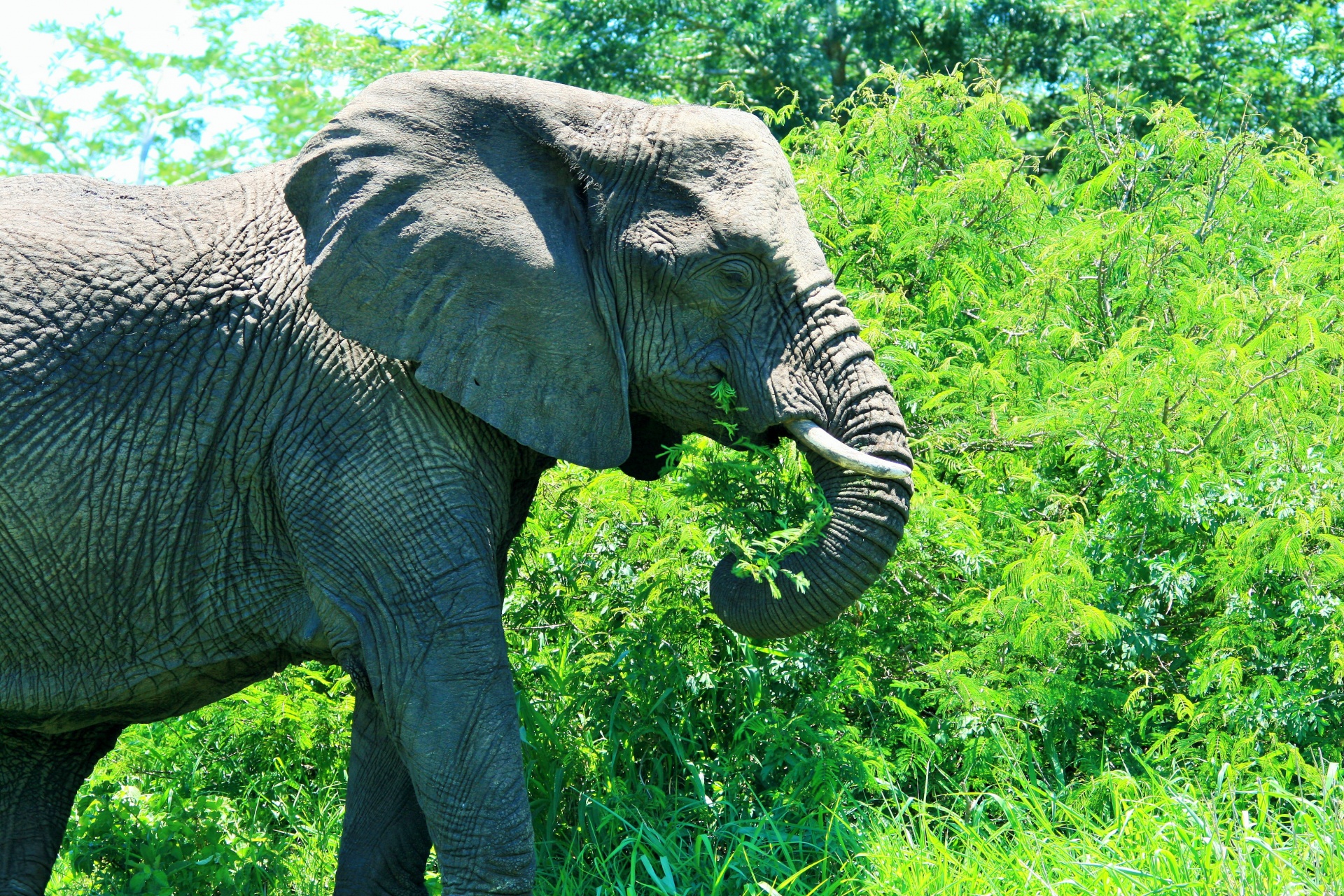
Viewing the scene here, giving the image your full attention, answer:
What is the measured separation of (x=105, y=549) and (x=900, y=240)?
364cm

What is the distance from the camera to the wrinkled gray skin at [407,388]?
4023 mm

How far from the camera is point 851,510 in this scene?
4.02 metres

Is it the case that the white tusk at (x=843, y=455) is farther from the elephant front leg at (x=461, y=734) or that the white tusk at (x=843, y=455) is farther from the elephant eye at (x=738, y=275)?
the elephant front leg at (x=461, y=734)

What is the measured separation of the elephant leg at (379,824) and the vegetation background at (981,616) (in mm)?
522

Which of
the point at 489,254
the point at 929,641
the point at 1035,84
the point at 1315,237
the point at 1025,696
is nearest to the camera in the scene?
the point at 489,254

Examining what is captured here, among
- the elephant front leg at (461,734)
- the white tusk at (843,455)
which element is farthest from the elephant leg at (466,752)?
the white tusk at (843,455)

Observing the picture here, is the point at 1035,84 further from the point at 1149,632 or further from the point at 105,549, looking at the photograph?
the point at 105,549

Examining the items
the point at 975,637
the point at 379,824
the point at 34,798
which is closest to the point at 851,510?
the point at 975,637

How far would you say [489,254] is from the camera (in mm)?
4023

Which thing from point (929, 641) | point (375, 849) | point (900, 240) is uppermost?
point (900, 240)

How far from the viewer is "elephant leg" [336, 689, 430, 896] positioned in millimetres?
4781

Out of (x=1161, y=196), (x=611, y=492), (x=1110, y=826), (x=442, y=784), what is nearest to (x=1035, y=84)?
(x=1161, y=196)

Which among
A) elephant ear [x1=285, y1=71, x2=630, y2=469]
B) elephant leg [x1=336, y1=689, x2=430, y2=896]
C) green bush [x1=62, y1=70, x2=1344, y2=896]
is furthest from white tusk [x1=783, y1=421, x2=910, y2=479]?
elephant leg [x1=336, y1=689, x2=430, y2=896]

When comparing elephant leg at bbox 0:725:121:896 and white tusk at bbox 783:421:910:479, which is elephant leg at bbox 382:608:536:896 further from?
elephant leg at bbox 0:725:121:896
